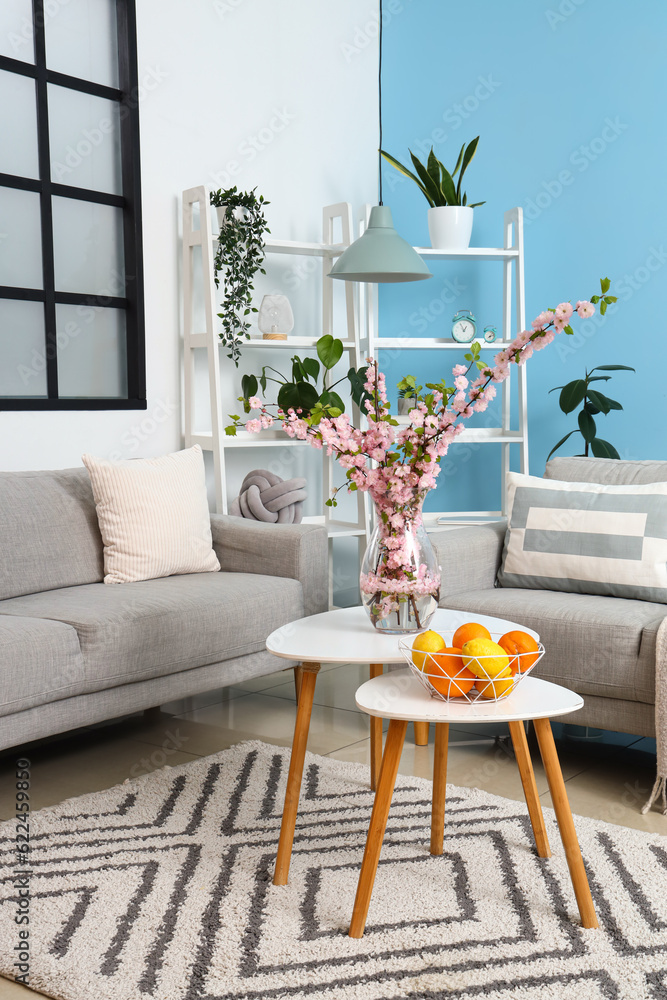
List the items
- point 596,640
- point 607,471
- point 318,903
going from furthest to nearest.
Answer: point 607,471 → point 596,640 → point 318,903

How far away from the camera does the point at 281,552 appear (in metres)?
3.08

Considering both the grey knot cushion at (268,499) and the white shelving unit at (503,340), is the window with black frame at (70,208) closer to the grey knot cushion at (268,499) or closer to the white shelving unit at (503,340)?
the grey knot cushion at (268,499)

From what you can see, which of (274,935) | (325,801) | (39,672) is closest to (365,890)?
(274,935)

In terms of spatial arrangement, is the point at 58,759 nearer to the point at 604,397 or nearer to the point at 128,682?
the point at 128,682

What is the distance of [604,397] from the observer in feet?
12.2

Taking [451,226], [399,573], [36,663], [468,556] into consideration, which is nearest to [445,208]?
[451,226]

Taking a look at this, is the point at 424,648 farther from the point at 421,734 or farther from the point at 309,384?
the point at 309,384

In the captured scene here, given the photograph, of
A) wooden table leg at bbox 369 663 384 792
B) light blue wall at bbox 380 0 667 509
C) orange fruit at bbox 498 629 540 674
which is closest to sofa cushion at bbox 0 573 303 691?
wooden table leg at bbox 369 663 384 792

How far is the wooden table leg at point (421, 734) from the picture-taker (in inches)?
104

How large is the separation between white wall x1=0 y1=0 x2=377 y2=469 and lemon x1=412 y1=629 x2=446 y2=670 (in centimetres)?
199

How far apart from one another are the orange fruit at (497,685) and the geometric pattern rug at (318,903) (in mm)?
438

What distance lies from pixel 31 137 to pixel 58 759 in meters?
2.14

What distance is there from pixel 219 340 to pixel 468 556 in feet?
4.83

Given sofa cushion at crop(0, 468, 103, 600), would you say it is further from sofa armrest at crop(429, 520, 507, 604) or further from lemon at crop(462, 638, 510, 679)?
lemon at crop(462, 638, 510, 679)
